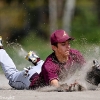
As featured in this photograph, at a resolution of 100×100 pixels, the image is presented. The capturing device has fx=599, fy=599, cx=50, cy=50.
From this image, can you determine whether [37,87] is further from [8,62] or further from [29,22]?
[29,22]

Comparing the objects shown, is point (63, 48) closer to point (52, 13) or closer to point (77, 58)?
point (77, 58)

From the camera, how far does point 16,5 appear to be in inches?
1232

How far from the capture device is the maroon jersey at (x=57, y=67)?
26.9 ft

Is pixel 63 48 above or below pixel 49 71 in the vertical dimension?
above

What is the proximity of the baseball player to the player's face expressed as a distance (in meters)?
0.73

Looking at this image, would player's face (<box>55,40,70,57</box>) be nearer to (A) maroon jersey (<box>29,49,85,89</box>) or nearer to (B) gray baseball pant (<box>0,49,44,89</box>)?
(A) maroon jersey (<box>29,49,85,89</box>)

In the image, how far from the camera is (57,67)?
327 inches

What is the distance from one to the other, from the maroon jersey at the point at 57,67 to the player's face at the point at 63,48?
0.39 ft

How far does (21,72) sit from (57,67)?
1096mm
